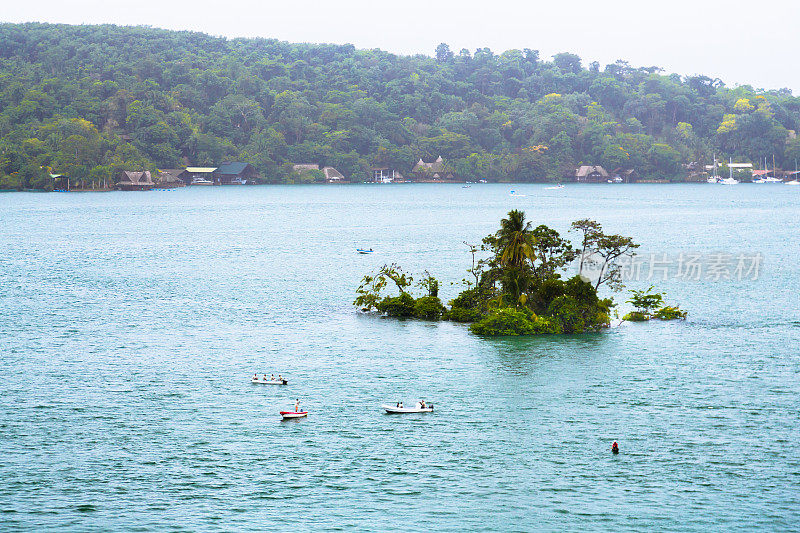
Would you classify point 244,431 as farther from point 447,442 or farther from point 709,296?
point 709,296

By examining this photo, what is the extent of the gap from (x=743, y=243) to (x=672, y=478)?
272ft

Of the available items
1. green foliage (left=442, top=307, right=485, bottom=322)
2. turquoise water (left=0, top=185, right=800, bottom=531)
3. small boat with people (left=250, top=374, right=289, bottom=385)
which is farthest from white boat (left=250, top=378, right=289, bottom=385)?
green foliage (left=442, top=307, right=485, bottom=322)

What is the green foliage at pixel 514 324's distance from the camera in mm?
54469

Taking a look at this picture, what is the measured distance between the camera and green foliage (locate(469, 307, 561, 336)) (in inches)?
2144

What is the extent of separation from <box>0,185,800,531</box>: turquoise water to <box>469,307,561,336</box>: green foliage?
1318mm

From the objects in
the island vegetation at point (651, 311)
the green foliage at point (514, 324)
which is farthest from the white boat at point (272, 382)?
the island vegetation at point (651, 311)

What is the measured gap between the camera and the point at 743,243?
353 ft

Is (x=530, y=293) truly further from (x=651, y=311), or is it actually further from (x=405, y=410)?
(x=405, y=410)

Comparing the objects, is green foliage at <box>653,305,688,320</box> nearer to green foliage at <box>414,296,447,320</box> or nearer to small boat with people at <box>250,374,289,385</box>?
green foliage at <box>414,296,447,320</box>

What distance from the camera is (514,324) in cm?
5453

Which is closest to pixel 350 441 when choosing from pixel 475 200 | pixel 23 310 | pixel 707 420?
pixel 707 420

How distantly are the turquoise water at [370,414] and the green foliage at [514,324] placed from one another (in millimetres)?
1318

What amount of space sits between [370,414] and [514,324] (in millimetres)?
17818

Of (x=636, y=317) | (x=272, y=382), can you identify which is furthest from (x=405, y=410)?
(x=636, y=317)
